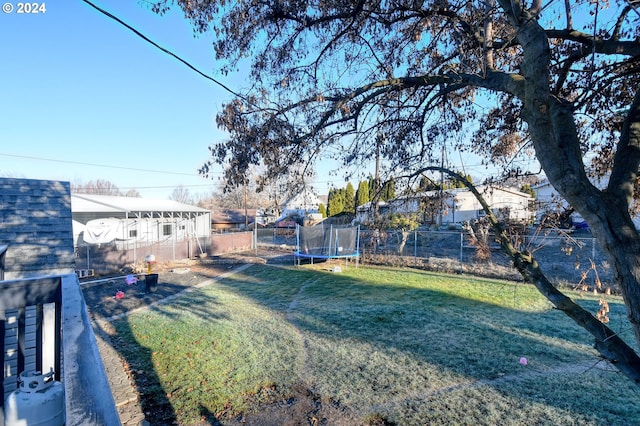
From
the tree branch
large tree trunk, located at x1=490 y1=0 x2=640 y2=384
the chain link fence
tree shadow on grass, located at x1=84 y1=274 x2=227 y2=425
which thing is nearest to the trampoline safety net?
the chain link fence

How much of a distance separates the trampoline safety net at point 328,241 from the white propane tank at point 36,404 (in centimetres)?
1326

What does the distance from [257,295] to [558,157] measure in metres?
9.65

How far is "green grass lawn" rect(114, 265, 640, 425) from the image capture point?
13.8 ft

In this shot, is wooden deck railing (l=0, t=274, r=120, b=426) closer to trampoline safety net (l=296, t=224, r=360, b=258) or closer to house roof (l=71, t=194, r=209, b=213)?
trampoline safety net (l=296, t=224, r=360, b=258)

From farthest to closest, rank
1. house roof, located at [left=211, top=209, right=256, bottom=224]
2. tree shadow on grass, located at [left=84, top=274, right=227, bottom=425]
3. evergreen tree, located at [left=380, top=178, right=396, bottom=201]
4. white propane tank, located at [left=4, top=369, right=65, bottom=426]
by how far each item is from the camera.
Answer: house roof, located at [left=211, top=209, right=256, bottom=224]
tree shadow on grass, located at [left=84, top=274, right=227, bottom=425]
evergreen tree, located at [left=380, top=178, right=396, bottom=201]
white propane tank, located at [left=4, top=369, right=65, bottom=426]

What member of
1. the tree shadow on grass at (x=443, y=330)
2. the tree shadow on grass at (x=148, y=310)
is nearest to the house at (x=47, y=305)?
the tree shadow on grass at (x=148, y=310)

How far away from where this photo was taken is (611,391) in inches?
179

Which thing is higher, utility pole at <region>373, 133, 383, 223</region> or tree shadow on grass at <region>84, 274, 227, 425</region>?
utility pole at <region>373, 133, 383, 223</region>

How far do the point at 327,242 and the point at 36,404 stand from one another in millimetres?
14337

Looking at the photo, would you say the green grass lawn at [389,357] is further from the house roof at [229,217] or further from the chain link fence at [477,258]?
the house roof at [229,217]

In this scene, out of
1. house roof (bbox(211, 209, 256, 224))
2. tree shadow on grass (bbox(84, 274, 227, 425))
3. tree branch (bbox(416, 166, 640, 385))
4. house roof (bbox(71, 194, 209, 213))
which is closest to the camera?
tree branch (bbox(416, 166, 640, 385))

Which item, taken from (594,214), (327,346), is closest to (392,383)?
(327,346)

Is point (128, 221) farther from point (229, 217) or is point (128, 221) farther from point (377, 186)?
point (229, 217)

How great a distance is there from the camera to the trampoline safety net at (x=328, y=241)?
15.9 metres
